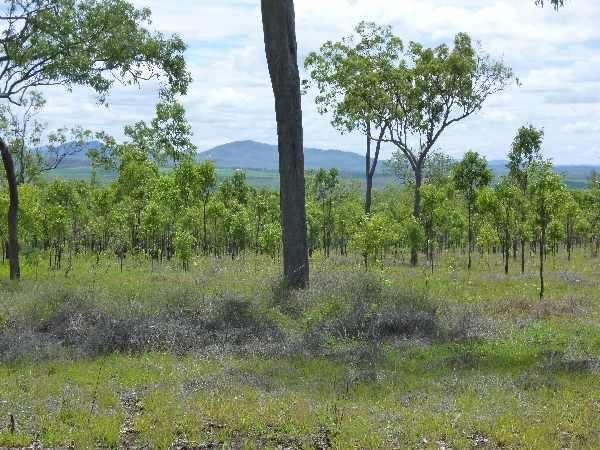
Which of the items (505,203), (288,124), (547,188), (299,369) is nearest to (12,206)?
(288,124)

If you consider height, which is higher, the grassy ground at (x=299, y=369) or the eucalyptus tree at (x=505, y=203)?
the eucalyptus tree at (x=505, y=203)

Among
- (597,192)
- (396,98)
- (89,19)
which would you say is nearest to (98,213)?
(396,98)

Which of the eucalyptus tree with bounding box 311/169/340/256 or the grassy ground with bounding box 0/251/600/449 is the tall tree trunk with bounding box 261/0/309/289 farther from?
the eucalyptus tree with bounding box 311/169/340/256

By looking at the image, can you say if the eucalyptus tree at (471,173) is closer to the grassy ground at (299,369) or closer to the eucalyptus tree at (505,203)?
the eucalyptus tree at (505,203)

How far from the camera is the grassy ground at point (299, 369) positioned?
7078mm

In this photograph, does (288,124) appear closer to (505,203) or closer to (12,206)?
(12,206)

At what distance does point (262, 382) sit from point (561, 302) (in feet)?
35.9

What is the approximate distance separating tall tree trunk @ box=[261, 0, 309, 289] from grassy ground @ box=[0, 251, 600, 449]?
960 mm

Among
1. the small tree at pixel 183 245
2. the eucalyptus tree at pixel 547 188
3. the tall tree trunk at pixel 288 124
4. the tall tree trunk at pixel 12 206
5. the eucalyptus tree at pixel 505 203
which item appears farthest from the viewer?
the eucalyptus tree at pixel 505 203

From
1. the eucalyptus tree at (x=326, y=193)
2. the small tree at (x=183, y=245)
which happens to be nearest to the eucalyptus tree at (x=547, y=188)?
the small tree at (x=183, y=245)

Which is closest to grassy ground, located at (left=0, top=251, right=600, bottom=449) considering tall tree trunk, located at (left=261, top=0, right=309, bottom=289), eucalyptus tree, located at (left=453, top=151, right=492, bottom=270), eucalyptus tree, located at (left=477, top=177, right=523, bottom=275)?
tall tree trunk, located at (left=261, top=0, right=309, bottom=289)

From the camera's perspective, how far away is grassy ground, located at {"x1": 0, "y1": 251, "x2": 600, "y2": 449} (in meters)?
7.08

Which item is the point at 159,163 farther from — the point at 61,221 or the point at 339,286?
the point at 339,286

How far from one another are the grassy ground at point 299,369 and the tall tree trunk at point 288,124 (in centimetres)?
96
